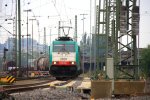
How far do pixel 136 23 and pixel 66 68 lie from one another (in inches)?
689

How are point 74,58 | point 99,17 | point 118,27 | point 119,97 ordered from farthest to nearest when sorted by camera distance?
point 99,17, point 74,58, point 118,27, point 119,97

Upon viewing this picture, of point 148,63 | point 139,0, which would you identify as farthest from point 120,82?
point 148,63

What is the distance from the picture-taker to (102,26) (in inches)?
1673

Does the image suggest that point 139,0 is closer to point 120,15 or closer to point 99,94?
point 120,15

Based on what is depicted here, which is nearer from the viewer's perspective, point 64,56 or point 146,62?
point 64,56

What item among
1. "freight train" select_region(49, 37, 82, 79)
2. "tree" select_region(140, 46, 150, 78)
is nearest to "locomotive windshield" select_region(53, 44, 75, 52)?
"freight train" select_region(49, 37, 82, 79)

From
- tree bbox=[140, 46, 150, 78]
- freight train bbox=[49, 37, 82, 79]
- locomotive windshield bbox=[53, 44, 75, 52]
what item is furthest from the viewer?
tree bbox=[140, 46, 150, 78]

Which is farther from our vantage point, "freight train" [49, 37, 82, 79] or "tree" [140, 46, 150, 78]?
"tree" [140, 46, 150, 78]

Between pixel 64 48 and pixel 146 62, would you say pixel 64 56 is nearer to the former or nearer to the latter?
pixel 64 48

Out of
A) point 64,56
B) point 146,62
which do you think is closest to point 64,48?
point 64,56

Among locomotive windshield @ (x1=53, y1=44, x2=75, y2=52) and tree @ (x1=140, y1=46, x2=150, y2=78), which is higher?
locomotive windshield @ (x1=53, y1=44, x2=75, y2=52)

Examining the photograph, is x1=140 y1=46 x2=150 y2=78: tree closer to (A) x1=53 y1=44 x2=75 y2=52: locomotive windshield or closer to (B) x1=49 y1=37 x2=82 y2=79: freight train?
(B) x1=49 y1=37 x2=82 y2=79: freight train

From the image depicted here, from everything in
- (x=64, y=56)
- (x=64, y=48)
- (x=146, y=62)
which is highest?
(x=64, y=48)

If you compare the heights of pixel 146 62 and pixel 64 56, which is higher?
pixel 64 56
